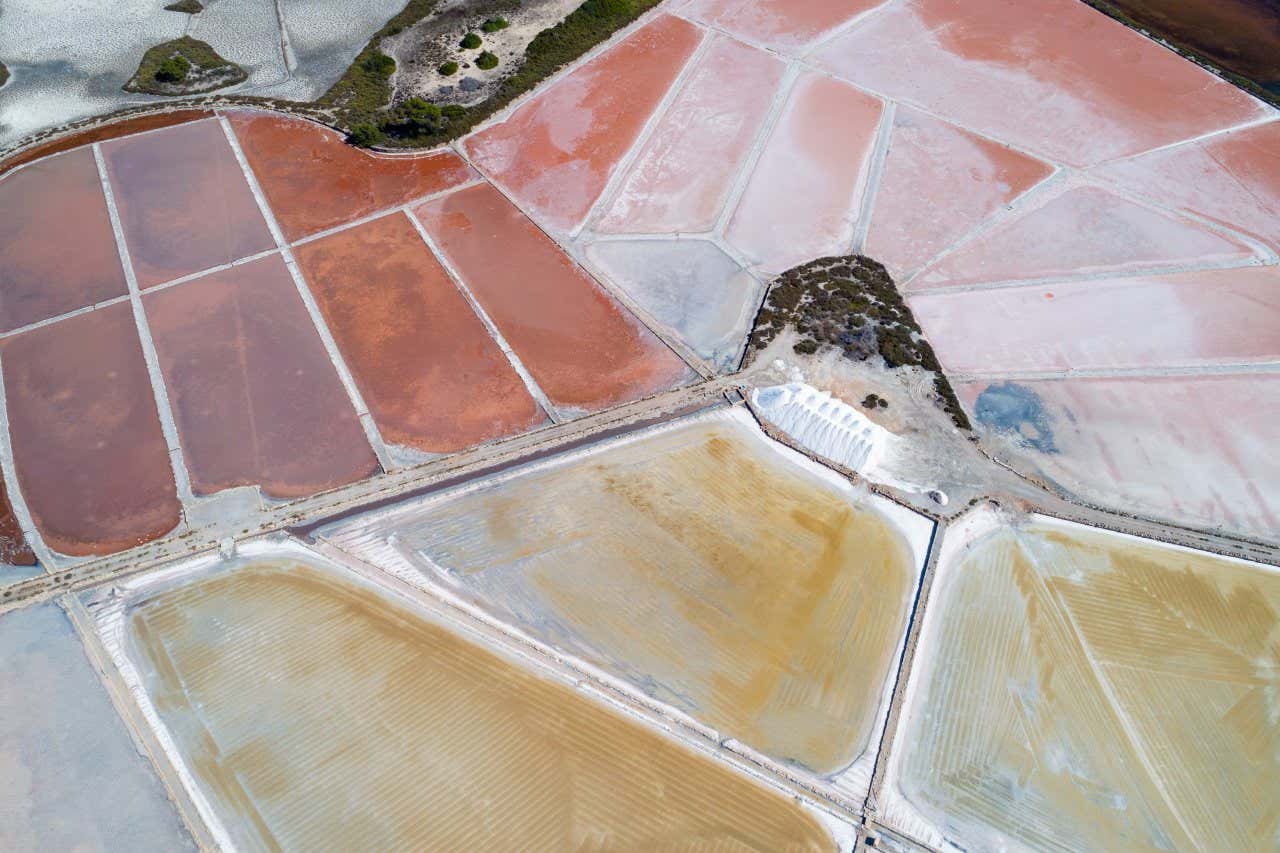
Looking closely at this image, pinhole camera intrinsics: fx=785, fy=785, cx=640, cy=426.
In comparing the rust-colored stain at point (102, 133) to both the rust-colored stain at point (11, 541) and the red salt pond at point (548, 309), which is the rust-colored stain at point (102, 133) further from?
the rust-colored stain at point (11, 541)

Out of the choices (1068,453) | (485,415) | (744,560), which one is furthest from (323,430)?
(1068,453)

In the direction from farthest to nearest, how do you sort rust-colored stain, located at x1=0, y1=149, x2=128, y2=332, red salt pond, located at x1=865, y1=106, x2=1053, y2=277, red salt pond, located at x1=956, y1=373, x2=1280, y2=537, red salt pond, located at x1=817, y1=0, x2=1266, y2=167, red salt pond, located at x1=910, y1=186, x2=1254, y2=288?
red salt pond, located at x1=817, y1=0, x2=1266, y2=167 < red salt pond, located at x1=865, y1=106, x2=1053, y2=277 < red salt pond, located at x1=910, y1=186, x2=1254, y2=288 < rust-colored stain, located at x1=0, y1=149, x2=128, y2=332 < red salt pond, located at x1=956, y1=373, x2=1280, y2=537

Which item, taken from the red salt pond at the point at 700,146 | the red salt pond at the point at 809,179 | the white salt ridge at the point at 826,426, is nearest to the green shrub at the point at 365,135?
the red salt pond at the point at 700,146

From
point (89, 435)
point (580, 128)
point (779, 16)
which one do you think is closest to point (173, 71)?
point (580, 128)

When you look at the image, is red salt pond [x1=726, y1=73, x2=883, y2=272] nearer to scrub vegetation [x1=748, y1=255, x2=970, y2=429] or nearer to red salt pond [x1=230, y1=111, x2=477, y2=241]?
scrub vegetation [x1=748, y1=255, x2=970, y2=429]

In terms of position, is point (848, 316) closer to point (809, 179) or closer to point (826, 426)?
point (826, 426)

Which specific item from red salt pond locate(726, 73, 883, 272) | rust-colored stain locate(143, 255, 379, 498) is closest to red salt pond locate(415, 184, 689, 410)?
rust-colored stain locate(143, 255, 379, 498)
